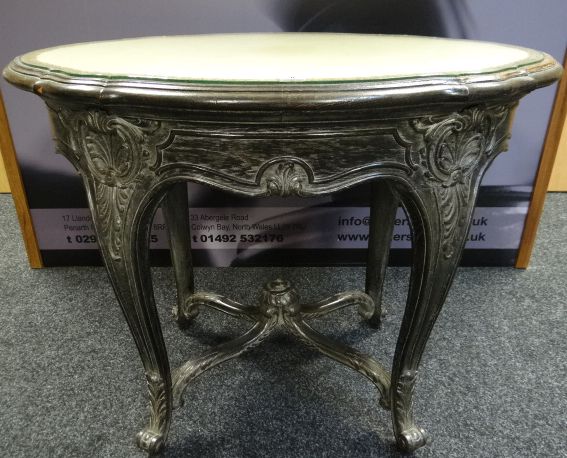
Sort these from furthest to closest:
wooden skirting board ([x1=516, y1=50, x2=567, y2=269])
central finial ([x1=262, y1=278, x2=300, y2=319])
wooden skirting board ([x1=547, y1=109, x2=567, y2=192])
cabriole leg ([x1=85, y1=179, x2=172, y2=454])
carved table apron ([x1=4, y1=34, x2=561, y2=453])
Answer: wooden skirting board ([x1=547, y1=109, x2=567, y2=192]), wooden skirting board ([x1=516, y1=50, x2=567, y2=269]), central finial ([x1=262, y1=278, x2=300, y2=319]), cabriole leg ([x1=85, y1=179, x2=172, y2=454]), carved table apron ([x1=4, y1=34, x2=561, y2=453])

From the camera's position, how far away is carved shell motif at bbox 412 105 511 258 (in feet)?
2.06

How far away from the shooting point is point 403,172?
65cm

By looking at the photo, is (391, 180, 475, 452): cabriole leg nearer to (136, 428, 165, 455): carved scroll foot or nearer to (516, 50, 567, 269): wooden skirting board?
(136, 428, 165, 455): carved scroll foot

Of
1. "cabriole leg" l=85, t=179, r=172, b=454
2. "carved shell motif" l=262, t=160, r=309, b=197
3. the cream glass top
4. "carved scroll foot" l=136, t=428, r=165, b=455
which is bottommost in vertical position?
"carved scroll foot" l=136, t=428, r=165, b=455

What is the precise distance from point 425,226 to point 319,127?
230 millimetres

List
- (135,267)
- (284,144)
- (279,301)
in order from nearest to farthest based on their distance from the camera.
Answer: (284,144), (135,267), (279,301)

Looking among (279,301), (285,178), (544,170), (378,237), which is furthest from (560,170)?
(285,178)

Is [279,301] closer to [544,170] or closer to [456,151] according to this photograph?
[456,151]

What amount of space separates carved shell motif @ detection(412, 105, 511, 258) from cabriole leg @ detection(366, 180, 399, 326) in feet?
1.13

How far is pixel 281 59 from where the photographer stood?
0.71m

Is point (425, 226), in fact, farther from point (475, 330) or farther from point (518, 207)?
point (518, 207)

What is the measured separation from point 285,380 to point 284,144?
670 mm

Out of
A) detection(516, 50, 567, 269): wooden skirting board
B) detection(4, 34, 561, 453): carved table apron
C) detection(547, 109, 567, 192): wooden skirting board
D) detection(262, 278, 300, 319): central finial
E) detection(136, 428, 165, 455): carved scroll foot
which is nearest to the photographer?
detection(4, 34, 561, 453): carved table apron

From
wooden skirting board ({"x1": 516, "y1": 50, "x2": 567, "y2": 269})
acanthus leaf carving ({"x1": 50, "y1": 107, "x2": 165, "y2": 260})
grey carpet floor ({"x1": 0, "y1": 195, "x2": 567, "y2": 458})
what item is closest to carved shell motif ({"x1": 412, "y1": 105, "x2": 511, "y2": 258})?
acanthus leaf carving ({"x1": 50, "y1": 107, "x2": 165, "y2": 260})
